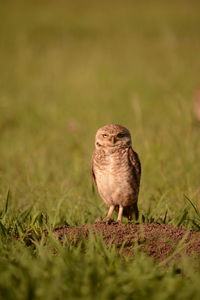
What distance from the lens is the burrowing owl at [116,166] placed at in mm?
3938

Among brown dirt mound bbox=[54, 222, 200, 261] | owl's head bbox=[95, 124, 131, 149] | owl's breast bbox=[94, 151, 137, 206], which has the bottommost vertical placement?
brown dirt mound bbox=[54, 222, 200, 261]

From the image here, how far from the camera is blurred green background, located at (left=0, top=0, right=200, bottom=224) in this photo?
4.70 m

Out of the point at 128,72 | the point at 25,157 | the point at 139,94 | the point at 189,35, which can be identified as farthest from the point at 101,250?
the point at 189,35

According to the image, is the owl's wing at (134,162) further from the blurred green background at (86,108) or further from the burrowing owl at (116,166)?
the blurred green background at (86,108)

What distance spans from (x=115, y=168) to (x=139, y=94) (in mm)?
5703

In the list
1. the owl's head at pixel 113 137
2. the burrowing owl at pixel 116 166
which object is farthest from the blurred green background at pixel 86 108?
the owl's head at pixel 113 137

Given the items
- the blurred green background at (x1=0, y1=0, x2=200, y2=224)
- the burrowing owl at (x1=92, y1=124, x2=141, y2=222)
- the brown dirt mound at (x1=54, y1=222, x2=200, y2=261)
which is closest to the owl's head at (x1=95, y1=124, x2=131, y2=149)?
the burrowing owl at (x1=92, y1=124, x2=141, y2=222)

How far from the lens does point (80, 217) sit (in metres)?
4.08

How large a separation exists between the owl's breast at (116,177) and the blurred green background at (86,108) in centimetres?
26

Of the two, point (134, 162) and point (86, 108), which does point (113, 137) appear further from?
point (86, 108)

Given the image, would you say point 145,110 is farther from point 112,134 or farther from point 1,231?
point 1,231

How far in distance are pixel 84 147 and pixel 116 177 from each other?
2.59 metres

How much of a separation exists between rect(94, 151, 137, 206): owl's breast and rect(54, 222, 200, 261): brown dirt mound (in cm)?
55

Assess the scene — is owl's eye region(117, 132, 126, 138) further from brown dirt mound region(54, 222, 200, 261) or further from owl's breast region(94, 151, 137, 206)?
brown dirt mound region(54, 222, 200, 261)
